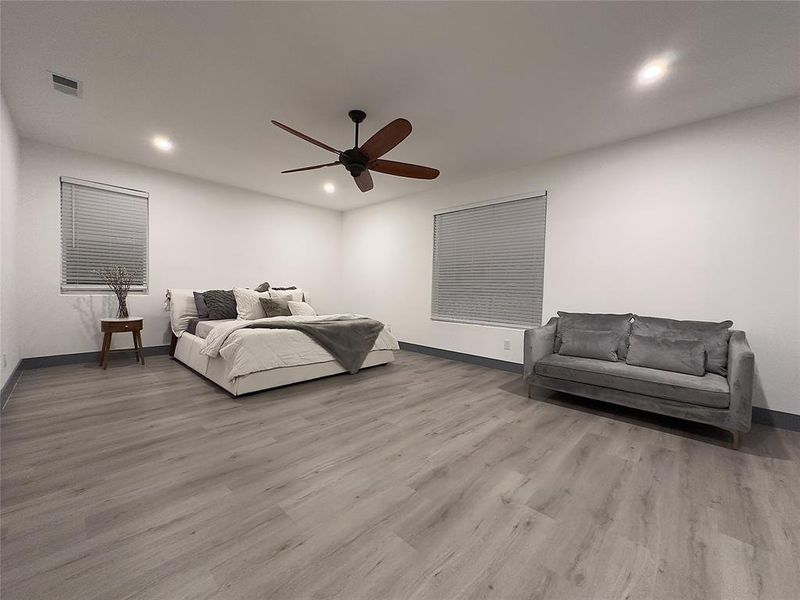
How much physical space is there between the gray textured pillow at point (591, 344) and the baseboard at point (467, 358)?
936 mm

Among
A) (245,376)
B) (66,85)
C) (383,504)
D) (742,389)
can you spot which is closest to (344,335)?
(245,376)

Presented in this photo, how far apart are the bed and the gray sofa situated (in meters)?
2.19

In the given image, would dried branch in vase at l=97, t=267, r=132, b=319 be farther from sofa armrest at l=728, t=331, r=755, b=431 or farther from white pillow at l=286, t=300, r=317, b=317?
sofa armrest at l=728, t=331, r=755, b=431

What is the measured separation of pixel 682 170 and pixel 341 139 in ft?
11.3

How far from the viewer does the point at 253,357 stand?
3.12 meters

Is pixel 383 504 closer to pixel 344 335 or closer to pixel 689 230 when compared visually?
pixel 344 335

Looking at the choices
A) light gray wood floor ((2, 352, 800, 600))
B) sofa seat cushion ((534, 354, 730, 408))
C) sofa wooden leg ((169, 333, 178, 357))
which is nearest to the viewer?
light gray wood floor ((2, 352, 800, 600))

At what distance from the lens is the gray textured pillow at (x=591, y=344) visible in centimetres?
312

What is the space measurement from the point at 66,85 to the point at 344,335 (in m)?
3.27

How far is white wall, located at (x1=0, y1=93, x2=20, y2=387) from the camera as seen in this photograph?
2729mm

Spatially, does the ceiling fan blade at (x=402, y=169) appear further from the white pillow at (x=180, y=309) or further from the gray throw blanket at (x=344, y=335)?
the white pillow at (x=180, y=309)

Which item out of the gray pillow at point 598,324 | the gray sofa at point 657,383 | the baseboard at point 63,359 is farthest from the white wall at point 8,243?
the gray pillow at point 598,324

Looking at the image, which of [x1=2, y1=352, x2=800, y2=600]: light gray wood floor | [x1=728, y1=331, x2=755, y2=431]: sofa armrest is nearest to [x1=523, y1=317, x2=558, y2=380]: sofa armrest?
[x1=2, y1=352, x2=800, y2=600]: light gray wood floor

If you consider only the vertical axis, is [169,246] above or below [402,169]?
below
